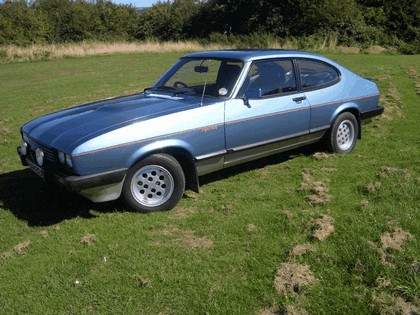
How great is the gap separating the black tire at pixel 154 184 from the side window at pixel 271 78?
47.8 inches

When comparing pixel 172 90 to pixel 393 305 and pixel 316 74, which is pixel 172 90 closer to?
pixel 316 74

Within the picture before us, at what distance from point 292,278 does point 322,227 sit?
0.86 metres

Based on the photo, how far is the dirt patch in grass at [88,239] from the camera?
157 inches

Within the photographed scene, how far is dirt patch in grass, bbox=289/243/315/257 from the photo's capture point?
3.54m

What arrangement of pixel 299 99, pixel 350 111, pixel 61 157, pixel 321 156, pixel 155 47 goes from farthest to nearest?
pixel 155 47, pixel 350 111, pixel 321 156, pixel 299 99, pixel 61 157

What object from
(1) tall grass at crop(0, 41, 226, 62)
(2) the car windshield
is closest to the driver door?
(2) the car windshield

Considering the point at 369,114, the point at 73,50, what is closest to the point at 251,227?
the point at 369,114

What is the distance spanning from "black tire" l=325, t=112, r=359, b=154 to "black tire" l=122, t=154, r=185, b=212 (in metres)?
2.53

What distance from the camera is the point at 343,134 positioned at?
627 cm

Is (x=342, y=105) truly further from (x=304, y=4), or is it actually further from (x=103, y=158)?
(x=304, y=4)

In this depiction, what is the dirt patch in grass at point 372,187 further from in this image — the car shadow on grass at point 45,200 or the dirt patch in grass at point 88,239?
the dirt patch in grass at point 88,239

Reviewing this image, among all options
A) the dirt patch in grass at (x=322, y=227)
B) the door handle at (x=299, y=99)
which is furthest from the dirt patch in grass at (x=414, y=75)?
the dirt patch in grass at (x=322, y=227)

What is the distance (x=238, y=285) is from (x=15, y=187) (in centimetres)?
350

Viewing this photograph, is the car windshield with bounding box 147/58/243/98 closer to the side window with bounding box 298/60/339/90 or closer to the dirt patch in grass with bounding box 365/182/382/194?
the side window with bounding box 298/60/339/90
